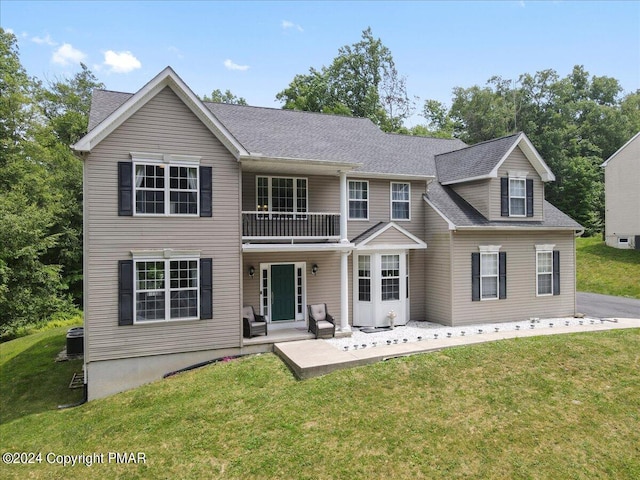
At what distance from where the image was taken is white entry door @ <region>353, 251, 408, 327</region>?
14.6 meters

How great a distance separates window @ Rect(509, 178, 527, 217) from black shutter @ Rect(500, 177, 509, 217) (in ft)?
0.77

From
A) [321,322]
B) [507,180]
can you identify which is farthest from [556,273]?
[321,322]

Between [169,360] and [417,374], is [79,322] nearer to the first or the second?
[169,360]

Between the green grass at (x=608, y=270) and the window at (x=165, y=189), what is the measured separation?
23640 mm

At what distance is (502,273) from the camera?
1541cm

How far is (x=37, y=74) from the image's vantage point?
34.6m

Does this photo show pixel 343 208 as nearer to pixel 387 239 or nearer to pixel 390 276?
pixel 387 239

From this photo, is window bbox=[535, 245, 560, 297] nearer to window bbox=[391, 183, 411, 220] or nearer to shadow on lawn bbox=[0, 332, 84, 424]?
window bbox=[391, 183, 411, 220]

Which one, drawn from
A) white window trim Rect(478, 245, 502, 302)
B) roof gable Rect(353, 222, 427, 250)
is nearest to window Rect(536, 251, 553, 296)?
white window trim Rect(478, 245, 502, 302)

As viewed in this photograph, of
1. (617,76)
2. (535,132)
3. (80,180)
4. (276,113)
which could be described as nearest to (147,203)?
(276,113)

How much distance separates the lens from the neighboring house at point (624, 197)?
91.8 feet

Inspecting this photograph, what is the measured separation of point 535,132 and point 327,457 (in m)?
51.5

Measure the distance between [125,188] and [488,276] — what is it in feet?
42.5

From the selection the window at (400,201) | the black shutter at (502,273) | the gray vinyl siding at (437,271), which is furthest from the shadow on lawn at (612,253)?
the window at (400,201)
